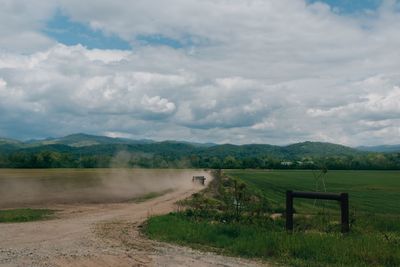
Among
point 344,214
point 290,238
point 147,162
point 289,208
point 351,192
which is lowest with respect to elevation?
point 351,192

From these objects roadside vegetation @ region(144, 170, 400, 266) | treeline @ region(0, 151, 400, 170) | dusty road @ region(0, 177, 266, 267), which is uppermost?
treeline @ region(0, 151, 400, 170)

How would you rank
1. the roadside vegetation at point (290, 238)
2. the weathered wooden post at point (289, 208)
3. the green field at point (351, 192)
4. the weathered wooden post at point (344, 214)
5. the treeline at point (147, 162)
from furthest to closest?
1. the treeline at point (147, 162)
2. the green field at point (351, 192)
3. the weathered wooden post at point (289, 208)
4. the weathered wooden post at point (344, 214)
5. the roadside vegetation at point (290, 238)

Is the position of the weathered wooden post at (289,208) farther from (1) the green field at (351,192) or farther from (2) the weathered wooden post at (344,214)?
(1) the green field at (351,192)

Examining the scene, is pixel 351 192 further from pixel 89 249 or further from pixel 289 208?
pixel 89 249

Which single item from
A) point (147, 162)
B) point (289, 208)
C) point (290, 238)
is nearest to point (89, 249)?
point (290, 238)

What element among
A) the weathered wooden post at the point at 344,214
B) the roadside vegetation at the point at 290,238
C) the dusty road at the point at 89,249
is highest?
the weathered wooden post at the point at 344,214

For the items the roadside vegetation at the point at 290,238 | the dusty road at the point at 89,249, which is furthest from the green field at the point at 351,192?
the dusty road at the point at 89,249

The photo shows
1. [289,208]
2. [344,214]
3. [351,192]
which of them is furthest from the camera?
[351,192]

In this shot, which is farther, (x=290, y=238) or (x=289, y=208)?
(x=289, y=208)

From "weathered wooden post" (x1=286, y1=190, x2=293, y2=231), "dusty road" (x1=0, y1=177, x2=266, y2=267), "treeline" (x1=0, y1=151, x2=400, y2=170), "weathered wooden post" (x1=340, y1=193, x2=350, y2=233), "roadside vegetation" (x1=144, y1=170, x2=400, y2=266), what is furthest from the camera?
"treeline" (x1=0, y1=151, x2=400, y2=170)

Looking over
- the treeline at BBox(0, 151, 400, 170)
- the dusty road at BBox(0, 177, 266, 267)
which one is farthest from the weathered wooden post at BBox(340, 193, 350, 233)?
the treeline at BBox(0, 151, 400, 170)

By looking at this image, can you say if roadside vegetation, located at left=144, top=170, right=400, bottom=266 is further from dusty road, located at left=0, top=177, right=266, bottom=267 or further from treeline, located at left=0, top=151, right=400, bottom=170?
treeline, located at left=0, top=151, right=400, bottom=170

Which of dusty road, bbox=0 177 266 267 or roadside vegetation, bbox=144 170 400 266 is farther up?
roadside vegetation, bbox=144 170 400 266

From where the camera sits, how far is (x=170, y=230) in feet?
59.4
